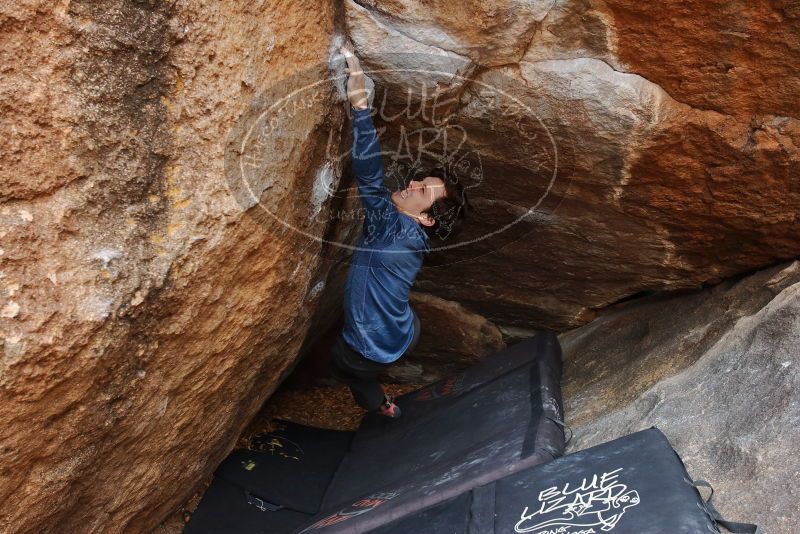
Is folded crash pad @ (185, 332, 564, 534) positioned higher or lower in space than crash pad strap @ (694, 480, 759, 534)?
lower

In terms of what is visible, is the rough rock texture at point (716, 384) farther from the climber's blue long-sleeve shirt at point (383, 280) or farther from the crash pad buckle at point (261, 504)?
the crash pad buckle at point (261, 504)

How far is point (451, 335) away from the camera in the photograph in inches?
152

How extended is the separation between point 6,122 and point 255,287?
88 cm

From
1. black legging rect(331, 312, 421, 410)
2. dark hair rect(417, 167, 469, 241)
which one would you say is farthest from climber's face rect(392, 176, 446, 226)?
black legging rect(331, 312, 421, 410)

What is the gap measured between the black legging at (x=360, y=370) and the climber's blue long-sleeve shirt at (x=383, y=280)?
0.06 meters

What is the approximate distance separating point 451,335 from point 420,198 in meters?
1.40

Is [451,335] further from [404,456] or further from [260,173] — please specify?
[260,173]

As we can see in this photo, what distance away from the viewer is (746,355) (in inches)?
93.6

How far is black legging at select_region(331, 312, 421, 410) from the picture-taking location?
282cm

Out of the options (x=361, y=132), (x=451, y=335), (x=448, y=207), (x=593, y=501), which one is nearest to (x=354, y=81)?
(x=361, y=132)

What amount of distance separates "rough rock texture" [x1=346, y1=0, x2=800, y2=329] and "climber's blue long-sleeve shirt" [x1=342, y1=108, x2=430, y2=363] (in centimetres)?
38

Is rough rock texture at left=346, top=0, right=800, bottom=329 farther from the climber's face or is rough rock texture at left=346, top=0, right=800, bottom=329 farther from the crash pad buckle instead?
the crash pad buckle

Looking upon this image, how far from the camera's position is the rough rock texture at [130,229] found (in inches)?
64.2

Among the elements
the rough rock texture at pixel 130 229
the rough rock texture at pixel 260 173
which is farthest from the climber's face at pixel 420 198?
the rough rock texture at pixel 130 229
